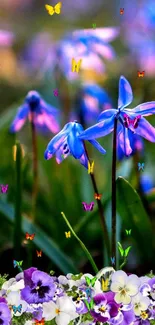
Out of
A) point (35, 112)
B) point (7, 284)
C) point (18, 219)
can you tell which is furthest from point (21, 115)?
point (7, 284)

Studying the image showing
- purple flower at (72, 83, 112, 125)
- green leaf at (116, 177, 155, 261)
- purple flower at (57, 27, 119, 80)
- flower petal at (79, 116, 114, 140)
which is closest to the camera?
flower petal at (79, 116, 114, 140)

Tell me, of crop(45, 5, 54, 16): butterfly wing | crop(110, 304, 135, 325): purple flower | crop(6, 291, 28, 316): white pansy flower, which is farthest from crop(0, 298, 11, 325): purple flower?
crop(45, 5, 54, 16): butterfly wing

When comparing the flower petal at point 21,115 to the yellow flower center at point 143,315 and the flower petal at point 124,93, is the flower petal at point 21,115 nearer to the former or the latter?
the flower petal at point 124,93

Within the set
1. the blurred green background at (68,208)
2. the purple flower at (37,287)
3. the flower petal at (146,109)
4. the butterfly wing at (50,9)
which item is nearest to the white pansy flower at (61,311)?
the purple flower at (37,287)

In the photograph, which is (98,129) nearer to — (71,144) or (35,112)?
(71,144)

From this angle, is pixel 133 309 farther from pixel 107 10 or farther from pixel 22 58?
pixel 107 10

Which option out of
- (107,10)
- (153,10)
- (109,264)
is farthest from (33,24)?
(109,264)

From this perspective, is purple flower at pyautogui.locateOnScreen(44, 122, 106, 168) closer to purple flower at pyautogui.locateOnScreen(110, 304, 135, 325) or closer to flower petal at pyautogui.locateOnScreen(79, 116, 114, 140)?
flower petal at pyautogui.locateOnScreen(79, 116, 114, 140)

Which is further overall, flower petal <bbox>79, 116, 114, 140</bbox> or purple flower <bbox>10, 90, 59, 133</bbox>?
purple flower <bbox>10, 90, 59, 133</bbox>
